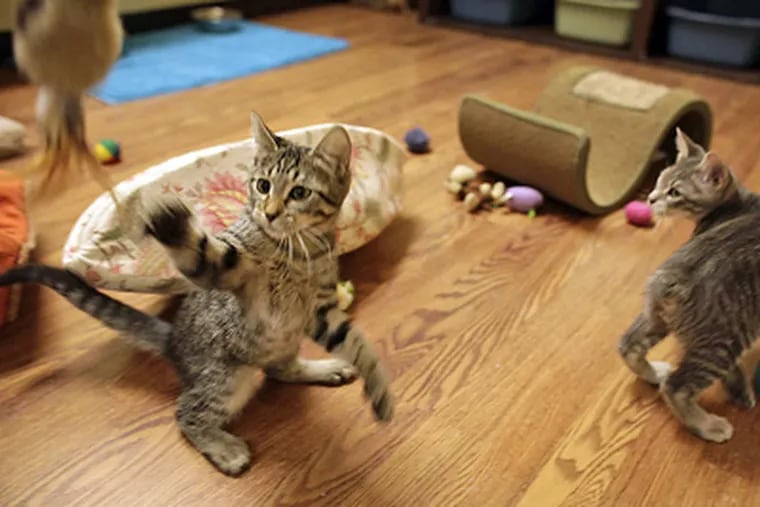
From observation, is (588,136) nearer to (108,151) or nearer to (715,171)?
(715,171)

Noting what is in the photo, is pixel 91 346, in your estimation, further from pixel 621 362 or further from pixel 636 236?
pixel 636 236

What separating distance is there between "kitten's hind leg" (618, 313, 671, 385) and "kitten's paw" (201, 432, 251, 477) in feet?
2.29

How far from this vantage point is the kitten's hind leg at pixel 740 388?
1185 millimetres

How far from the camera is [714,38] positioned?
308cm

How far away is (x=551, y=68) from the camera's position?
3.12 m

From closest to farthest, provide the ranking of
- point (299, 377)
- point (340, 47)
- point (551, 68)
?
point (299, 377)
point (551, 68)
point (340, 47)

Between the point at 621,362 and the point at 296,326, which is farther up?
the point at 296,326

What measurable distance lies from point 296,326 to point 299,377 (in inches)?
7.0

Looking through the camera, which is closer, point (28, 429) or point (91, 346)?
point (28, 429)

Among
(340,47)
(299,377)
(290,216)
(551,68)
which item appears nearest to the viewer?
(290,216)

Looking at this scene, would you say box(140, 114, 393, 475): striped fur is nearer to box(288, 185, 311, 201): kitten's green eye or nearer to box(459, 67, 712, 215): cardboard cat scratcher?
box(288, 185, 311, 201): kitten's green eye

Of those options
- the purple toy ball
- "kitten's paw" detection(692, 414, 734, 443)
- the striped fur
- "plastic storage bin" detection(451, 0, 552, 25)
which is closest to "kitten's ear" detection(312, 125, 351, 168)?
the striped fur

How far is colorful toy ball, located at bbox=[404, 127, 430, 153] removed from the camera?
85.4 inches

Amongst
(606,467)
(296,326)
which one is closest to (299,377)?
(296,326)
